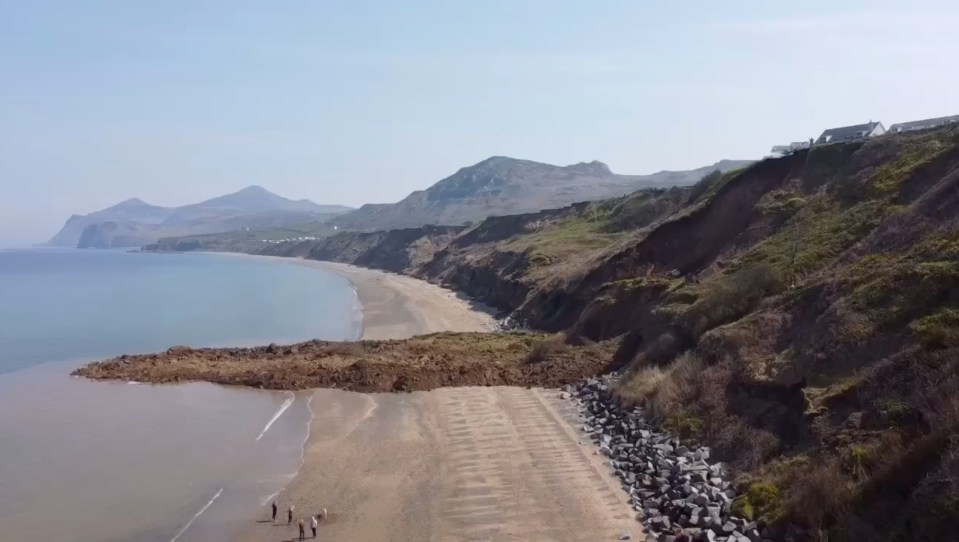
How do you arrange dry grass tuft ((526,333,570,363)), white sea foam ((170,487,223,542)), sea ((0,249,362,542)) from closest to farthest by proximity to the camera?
1. white sea foam ((170,487,223,542))
2. sea ((0,249,362,542))
3. dry grass tuft ((526,333,570,363))

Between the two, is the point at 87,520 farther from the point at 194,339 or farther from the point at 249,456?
the point at 194,339

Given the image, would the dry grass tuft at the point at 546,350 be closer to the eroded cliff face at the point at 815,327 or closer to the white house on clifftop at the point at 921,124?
the eroded cliff face at the point at 815,327

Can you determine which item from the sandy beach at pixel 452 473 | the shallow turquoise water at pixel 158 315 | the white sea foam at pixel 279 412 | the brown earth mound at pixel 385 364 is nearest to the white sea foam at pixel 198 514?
the sandy beach at pixel 452 473

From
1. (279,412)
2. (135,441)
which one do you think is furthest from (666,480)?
(135,441)

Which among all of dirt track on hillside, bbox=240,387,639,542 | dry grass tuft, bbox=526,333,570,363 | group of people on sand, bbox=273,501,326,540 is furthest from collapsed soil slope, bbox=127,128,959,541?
group of people on sand, bbox=273,501,326,540

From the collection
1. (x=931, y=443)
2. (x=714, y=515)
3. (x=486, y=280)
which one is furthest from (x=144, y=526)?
(x=486, y=280)

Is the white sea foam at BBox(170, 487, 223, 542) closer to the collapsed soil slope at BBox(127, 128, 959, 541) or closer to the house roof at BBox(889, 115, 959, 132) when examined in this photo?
the collapsed soil slope at BBox(127, 128, 959, 541)
